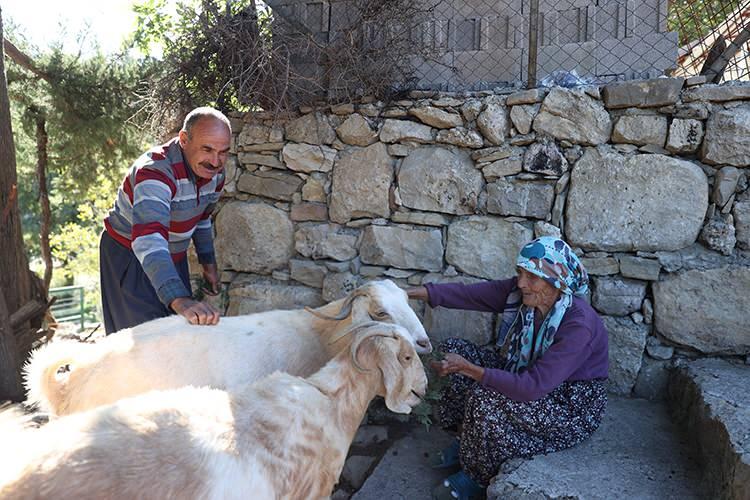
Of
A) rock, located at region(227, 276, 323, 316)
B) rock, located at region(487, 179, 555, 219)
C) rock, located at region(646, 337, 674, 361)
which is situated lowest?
rock, located at region(646, 337, 674, 361)

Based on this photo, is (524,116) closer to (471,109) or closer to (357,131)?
(471,109)

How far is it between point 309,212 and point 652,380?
2.40 metres

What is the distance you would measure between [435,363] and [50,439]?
4.92 feet

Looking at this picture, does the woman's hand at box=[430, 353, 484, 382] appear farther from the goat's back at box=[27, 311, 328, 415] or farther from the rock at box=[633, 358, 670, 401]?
the rock at box=[633, 358, 670, 401]

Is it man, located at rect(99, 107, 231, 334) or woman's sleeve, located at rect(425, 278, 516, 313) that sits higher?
man, located at rect(99, 107, 231, 334)

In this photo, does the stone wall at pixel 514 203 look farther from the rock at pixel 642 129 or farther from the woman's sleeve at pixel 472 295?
the woman's sleeve at pixel 472 295

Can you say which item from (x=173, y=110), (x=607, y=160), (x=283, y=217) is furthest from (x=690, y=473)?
(x=173, y=110)

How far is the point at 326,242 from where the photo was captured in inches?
157

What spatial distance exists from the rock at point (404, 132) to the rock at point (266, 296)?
45.9 inches

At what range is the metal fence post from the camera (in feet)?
11.7

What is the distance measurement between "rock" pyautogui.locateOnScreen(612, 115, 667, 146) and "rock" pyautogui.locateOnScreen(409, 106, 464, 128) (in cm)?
94

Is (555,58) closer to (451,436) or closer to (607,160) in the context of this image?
(607,160)

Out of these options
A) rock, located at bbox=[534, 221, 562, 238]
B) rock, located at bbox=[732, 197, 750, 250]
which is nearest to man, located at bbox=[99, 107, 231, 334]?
rock, located at bbox=[534, 221, 562, 238]

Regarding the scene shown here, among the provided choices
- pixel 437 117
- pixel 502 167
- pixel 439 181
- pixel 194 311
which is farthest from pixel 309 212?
pixel 194 311
